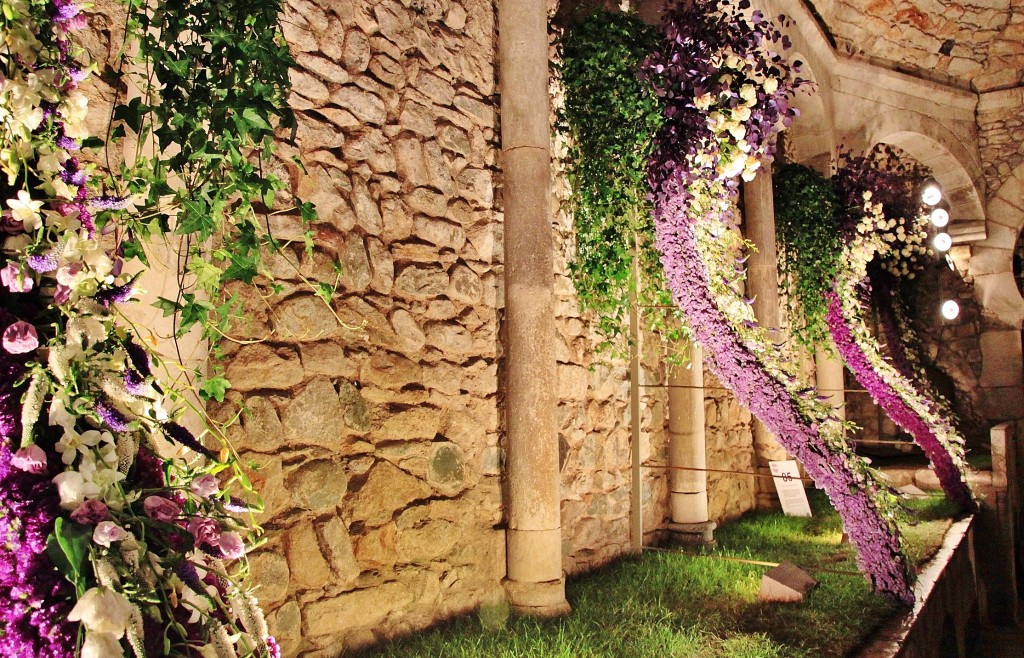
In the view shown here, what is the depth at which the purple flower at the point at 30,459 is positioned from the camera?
90 cm

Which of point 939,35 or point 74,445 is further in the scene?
point 939,35

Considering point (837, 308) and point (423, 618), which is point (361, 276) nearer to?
point (423, 618)

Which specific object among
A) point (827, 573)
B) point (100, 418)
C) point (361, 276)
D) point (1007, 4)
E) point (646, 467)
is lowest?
point (827, 573)

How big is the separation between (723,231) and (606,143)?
76 cm

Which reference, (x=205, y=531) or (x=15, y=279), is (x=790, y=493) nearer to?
(x=205, y=531)

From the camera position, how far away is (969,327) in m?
9.20

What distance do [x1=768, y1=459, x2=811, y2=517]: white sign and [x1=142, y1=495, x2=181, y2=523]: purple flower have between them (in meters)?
5.12

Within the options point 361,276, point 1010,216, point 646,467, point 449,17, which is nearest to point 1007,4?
point 1010,216

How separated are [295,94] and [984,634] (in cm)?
666

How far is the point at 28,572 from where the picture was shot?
885mm

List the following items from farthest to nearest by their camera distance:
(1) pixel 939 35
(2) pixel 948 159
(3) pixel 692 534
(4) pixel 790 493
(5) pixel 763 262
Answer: (2) pixel 948 159 < (1) pixel 939 35 < (5) pixel 763 262 < (4) pixel 790 493 < (3) pixel 692 534

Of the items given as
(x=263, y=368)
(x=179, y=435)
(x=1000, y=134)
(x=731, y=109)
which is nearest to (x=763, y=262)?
(x=731, y=109)

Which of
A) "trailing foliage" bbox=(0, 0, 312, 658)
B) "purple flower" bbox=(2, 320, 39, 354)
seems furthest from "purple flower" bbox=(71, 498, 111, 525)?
"purple flower" bbox=(2, 320, 39, 354)

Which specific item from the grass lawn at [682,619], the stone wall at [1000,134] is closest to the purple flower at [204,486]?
the grass lawn at [682,619]
